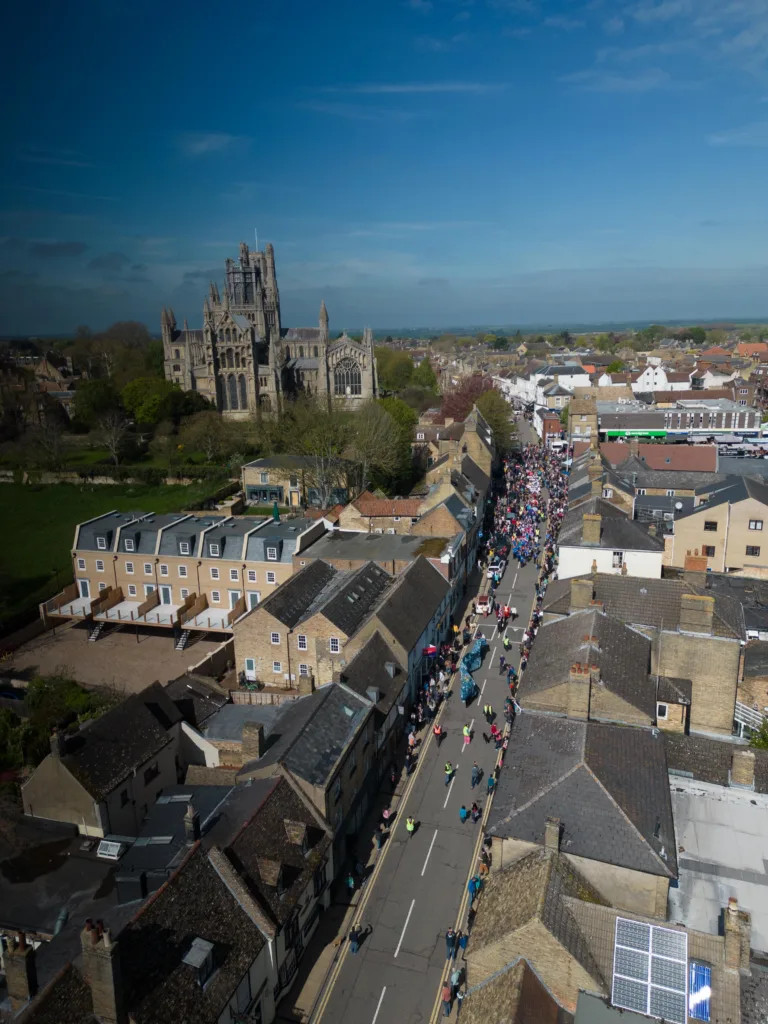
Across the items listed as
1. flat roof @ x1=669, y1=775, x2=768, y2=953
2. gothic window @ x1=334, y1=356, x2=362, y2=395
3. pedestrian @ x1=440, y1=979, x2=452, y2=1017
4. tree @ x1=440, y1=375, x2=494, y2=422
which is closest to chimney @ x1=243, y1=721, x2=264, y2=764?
pedestrian @ x1=440, y1=979, x2=452, y2=1017

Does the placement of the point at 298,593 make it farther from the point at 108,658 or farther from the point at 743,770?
the point at 743,770

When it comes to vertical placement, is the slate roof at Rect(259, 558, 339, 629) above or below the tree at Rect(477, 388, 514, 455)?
below

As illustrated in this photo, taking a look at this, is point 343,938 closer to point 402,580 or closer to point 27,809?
point 27,809

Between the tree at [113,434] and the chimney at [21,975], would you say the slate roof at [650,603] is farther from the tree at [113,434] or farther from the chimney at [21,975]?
the tree at [113,434]

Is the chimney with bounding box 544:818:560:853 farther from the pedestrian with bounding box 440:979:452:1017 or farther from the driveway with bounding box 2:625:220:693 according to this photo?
the driveway with bounding box 2:625:220:693

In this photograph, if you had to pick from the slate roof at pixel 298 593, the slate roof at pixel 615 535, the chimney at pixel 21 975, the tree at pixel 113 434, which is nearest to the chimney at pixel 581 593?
the slate roof at pixel 615 535

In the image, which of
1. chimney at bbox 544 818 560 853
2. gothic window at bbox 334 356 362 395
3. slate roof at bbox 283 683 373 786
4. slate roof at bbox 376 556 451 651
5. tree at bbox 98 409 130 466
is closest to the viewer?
chimney at bbox 544 818 560 853

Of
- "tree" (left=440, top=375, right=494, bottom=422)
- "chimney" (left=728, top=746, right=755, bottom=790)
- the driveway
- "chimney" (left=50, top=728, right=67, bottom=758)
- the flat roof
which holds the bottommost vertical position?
the driveway

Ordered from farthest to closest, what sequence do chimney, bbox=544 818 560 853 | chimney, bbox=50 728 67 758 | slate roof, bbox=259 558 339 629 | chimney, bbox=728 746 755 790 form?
slate roof, bbox=259 558 339 629, chimney, bbox=50 728 67 758, chimney, bbox=728 746 755 790, chimney, bbox=544 818 560 853
